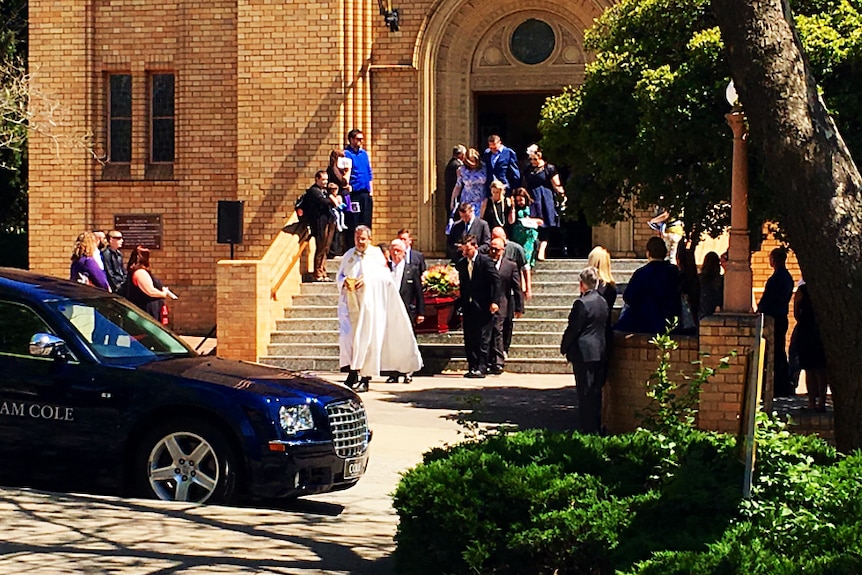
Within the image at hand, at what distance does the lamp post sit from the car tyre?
203 inches

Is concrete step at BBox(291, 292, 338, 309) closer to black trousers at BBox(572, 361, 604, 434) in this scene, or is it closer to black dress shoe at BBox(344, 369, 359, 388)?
black dress shoe at BBox(344, 369, 359, 388)

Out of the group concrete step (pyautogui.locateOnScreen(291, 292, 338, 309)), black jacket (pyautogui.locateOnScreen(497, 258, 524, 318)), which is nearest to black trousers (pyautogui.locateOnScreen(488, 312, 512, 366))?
black jacket (pyautogui.locateOnScreen(497, 258, 524, 318))

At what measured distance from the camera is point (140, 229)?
78.2 feet

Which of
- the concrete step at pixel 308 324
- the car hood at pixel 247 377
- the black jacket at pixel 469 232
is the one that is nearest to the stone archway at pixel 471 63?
the black jacket at pixel 469 232

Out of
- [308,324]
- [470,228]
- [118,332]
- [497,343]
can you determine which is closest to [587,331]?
[118,332]

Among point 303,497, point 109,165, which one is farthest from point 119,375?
point 109,165

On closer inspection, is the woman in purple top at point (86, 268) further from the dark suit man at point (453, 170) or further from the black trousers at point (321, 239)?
the dark suit man at point (453, 170)

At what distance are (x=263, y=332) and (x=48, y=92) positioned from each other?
6655 millimetres

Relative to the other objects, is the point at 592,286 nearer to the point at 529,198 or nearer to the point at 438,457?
the point at 438,457

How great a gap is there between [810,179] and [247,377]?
4441 millimetres

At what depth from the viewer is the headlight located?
33.2 feet

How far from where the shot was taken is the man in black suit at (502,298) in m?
18.3

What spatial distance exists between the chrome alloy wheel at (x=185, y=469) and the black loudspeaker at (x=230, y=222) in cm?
1122

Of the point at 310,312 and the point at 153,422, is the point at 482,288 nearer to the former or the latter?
the point at 310,312
